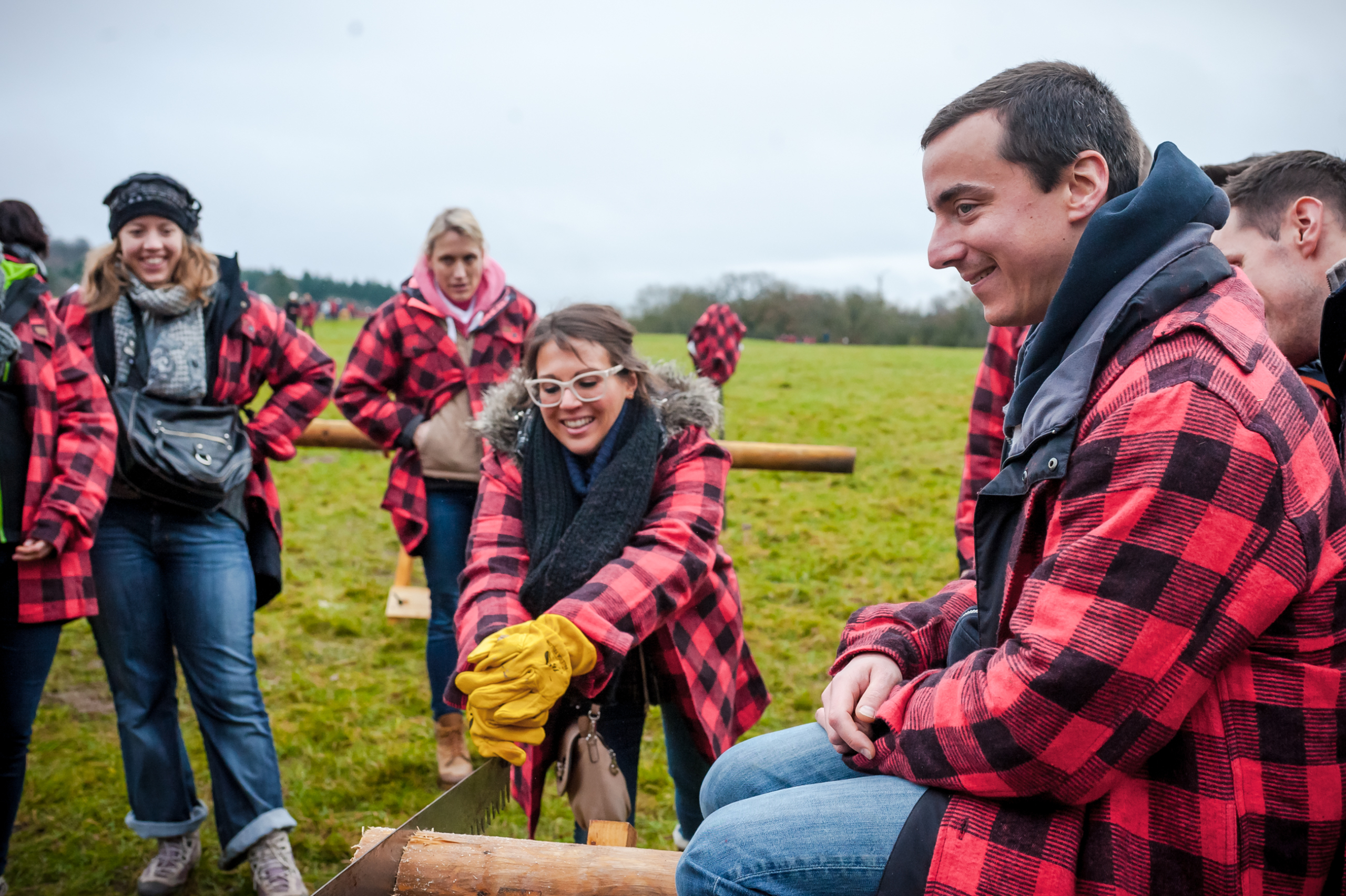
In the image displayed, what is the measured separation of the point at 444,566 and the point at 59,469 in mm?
1506

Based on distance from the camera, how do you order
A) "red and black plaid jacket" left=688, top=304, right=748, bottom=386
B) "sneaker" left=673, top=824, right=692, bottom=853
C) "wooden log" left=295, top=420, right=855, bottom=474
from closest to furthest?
"sneaker" left=673, top=824, right=692, bottom=853 < "wooden log" left=295, top=420, right=855, bottom=474 < "red and black plaid jacket" left=688, top=304, right=748, bottom=386

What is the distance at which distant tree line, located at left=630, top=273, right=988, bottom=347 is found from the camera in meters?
24.8

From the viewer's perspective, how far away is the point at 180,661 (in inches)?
123

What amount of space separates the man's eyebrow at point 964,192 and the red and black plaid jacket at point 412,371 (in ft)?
9.58

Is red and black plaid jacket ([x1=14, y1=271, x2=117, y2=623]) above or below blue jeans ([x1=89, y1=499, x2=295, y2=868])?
above

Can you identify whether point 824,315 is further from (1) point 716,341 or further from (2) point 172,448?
(2) point 172,448

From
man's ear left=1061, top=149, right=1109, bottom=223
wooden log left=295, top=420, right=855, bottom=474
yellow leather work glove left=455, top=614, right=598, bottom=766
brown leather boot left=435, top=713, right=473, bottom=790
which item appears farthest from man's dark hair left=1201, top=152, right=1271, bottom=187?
brown leather boot left=435, top=713, right=473, bottom=790

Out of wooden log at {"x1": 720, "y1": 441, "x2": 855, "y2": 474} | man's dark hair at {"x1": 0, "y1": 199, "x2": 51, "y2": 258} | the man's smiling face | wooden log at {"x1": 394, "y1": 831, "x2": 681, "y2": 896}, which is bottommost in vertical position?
wooden log at {"x1": 394, "y1": 831, "x2": 681, "y2": 896}

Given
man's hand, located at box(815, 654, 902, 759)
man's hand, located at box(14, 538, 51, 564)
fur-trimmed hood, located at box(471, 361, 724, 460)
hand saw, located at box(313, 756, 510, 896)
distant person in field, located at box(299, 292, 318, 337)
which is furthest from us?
distant person in field, located at box(299, 292, 318, 337)

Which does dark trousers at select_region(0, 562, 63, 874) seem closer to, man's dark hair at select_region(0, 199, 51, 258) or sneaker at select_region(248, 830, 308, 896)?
sneaker at select_region(248, 830, 308, 896)

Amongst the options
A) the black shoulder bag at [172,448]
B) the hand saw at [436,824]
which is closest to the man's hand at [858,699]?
the hand saw at [436,824]

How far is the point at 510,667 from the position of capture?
2008mm

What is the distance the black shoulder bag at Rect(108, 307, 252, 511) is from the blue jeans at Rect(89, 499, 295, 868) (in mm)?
106

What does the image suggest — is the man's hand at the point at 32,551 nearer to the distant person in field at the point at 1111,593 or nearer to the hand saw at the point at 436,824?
the hand saw at the point at 436,824
